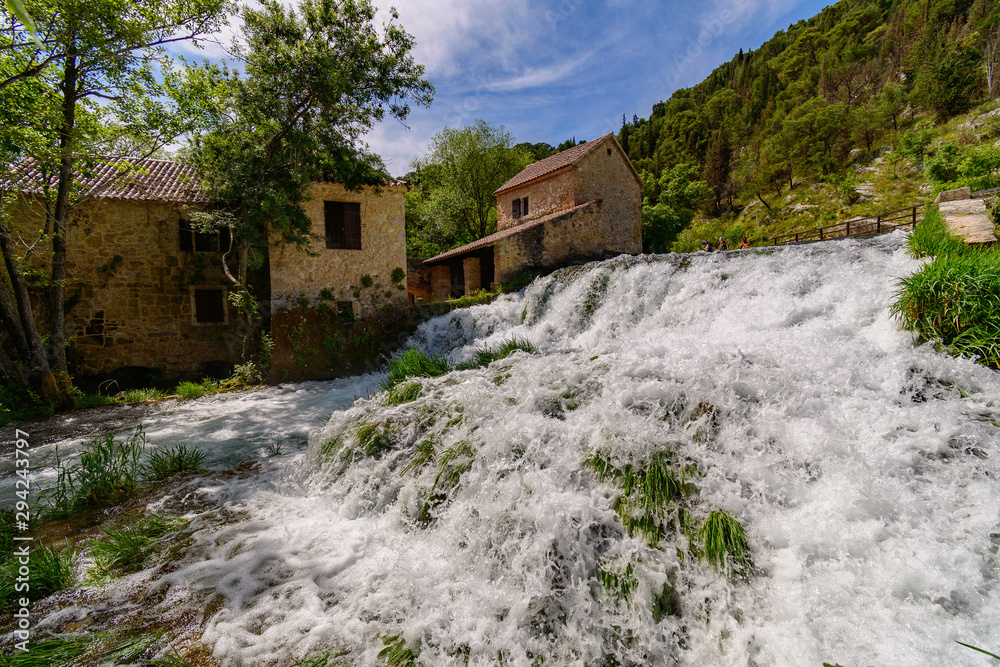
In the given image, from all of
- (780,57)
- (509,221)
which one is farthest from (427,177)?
(780,57)

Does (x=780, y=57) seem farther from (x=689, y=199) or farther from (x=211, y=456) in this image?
(x=211, y=456)

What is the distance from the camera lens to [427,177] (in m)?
28.6

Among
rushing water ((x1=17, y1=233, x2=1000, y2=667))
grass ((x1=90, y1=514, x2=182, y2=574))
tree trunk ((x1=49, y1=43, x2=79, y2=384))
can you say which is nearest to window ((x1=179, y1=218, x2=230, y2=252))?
tree trunk ((x1=49, y1=43, x2=79, y2=384))

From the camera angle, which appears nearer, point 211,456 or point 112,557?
point 112,557

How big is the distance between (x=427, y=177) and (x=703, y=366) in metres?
29.8

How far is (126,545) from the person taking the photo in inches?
93.8

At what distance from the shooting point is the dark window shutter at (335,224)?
40.2ft

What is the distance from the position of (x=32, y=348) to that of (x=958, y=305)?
15.8 meters

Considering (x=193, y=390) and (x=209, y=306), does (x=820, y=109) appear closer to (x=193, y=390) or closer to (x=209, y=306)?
(x=209, y=306)

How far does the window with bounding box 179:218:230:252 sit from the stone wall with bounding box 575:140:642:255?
52.3 ft

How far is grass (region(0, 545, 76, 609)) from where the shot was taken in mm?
1909

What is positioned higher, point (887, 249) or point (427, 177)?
point (427, 177)

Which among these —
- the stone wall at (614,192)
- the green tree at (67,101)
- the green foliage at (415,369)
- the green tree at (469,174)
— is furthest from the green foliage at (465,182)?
the green foliage at (415,369)

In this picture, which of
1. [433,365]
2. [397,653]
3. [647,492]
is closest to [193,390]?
[433,365]
